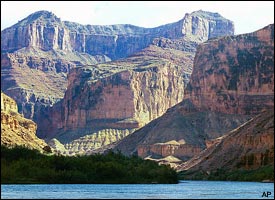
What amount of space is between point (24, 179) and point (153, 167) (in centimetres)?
4446

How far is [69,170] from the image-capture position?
15362 cm

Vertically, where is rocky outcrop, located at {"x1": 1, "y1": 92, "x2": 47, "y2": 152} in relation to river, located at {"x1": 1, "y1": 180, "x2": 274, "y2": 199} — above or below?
above

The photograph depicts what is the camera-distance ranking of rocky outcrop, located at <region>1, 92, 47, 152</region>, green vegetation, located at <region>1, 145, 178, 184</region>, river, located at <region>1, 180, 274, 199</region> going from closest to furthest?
1. river, located at <region>1, 180, 274, 199</region>
2. green vegetation, located at <region>1, 145, 178, 184</region>
3. rocky outcrop, located at <region>1, 92, 47, 152</region>

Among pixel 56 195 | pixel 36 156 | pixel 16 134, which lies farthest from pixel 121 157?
pixel 56 195

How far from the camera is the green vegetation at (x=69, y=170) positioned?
143750 millimetres

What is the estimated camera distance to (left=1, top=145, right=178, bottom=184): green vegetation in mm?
143750

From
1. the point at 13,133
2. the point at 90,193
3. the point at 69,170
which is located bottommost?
the point at 69,170

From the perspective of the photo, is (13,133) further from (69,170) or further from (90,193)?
(90,193)

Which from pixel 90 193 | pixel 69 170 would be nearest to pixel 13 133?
pixel 69 170

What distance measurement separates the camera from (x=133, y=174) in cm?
17100

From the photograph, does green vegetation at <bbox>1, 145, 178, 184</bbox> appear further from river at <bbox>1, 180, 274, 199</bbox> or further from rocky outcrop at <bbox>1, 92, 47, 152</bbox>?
rocky outcrop at <bbox>1, 92, 47, 152</bbox>

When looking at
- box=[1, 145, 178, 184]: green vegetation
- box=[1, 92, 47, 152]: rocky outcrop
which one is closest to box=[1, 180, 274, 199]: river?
box=[1, 145, 178, 184]: green vegetation

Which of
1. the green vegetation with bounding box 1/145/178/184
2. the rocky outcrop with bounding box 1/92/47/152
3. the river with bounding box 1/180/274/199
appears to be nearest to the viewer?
the river with bounding box 1/180/274/199

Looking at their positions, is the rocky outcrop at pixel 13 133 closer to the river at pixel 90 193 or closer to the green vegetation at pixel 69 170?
the green vegetation at pixel 69 170
